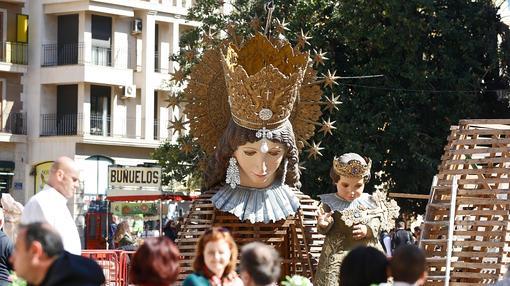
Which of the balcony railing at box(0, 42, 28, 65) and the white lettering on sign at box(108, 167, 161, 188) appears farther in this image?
the balcony railing at box(0, 42, 28, 65)

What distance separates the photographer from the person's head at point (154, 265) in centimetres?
936

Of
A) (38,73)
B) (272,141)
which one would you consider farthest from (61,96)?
(272,141)

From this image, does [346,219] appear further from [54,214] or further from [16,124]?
[16,124]

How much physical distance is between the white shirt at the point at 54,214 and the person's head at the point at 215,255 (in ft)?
5.64

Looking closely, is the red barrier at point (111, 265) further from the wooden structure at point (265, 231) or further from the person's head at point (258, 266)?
the person's head at point (258, 266)

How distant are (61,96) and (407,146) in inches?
663

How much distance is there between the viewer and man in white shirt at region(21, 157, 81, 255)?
481 inches

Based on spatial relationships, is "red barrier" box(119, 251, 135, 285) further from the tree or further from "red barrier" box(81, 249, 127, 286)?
the tree

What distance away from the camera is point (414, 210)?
33.2m

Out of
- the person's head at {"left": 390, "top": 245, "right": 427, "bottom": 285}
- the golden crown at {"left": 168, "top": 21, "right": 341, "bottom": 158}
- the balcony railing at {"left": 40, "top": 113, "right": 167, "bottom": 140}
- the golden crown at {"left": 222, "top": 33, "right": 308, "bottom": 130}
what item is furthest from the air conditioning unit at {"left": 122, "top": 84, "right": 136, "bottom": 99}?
the person's head at {"left": 390, "top": 245, "right": 427, "bottom": 285}

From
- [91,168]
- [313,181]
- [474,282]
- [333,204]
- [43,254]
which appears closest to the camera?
[43,254]

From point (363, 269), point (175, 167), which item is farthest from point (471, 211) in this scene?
point (175, 167)

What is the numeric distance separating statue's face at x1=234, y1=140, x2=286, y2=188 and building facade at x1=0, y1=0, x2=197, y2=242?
26.3 meters

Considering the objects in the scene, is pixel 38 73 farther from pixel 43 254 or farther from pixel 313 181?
pixel 43 254
